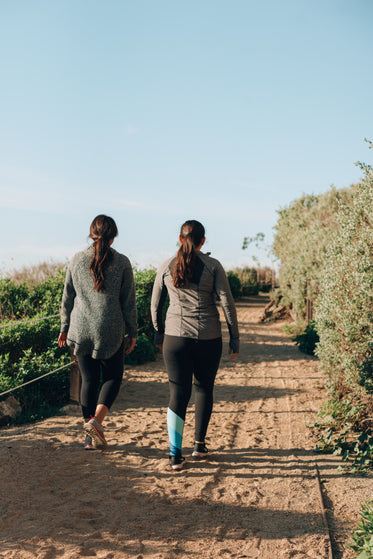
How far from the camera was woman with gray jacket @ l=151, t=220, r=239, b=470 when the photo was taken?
4.07 m

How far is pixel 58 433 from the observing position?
5.11 meters

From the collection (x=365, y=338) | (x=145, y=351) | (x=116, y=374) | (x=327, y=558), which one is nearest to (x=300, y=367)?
(x=145, y=351)

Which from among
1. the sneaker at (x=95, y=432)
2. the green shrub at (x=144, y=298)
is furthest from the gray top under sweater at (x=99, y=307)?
the green shrub at (x=144, y=298)

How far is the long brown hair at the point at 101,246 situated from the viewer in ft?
13.6

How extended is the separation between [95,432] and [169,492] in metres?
0.90

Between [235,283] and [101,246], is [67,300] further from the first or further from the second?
[235,283]

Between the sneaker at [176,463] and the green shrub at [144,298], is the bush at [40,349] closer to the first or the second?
the green shrub at [144,298]

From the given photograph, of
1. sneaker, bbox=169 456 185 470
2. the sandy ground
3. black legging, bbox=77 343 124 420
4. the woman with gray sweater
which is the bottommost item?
the sandy ground

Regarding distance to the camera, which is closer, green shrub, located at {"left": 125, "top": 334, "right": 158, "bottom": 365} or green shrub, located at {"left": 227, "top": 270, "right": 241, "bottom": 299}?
green shrub, located at {"left": 125, "top": 334, "right": 158, "bottom": 365}

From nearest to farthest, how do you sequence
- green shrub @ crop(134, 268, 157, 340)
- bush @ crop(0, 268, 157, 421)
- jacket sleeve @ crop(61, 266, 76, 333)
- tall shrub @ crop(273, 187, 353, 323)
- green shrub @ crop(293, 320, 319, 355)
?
jacket sleeve @ crop(61, 266, 76, 333), bush @ crop(0, 268, 157, 421), green shrub @ crop(134, 268, 157, 340), green shrub @ crop(293, 320, 319, 355), tall shrub @ crop(273, 187, 353, 323)

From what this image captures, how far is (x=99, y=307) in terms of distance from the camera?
4.20 metres

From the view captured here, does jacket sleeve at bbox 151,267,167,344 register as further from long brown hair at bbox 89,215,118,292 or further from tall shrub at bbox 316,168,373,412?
tall shrub at bbox 316,168,373,412

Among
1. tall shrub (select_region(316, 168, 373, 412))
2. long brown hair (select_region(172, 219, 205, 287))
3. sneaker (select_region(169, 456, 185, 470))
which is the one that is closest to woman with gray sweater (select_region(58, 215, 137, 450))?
long brown hair (select_region(172, 219, 205, 287))

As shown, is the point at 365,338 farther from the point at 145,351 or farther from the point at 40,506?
the point at 145,351
